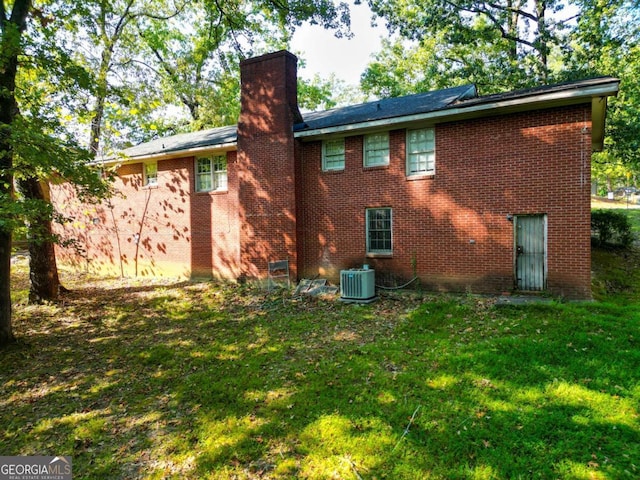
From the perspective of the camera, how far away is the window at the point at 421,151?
400 inches

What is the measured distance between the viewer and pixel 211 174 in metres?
14.0

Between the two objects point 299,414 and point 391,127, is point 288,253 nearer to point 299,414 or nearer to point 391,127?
point 391,127

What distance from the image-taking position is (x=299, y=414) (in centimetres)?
486

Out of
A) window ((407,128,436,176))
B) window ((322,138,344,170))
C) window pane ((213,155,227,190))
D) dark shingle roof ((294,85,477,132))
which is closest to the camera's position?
window ((407,128,436,176))

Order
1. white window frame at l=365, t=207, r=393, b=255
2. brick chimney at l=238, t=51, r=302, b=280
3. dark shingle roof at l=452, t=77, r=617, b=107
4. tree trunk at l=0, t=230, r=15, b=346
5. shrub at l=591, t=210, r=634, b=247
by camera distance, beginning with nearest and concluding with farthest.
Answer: dark shingle roof at l=452, t=77, r=617, b=107 → tree trunk at l=0, t=230, r=15, b=346 → white window frame at l=365, t=207, r=393, b=255 → brick chimney at l=238, t=51, r=302, b=280 → shrub at l=591, t=210, r=634, b=247

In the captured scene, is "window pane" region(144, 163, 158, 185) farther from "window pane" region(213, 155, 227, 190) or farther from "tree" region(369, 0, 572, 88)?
"tree" region(369, 0, 572, 88)

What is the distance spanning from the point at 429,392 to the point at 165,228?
12823 millimetres

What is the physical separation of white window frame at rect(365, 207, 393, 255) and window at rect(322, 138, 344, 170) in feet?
5.91

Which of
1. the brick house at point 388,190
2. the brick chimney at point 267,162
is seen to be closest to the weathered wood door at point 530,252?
the brick house at point 388,190

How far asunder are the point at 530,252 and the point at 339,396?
6.40 m

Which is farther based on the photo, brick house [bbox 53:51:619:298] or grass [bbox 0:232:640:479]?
brick house [bbox 53:51:619:298]

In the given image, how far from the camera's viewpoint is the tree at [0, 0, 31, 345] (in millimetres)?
6480

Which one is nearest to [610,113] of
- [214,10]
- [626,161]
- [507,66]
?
[626,161]

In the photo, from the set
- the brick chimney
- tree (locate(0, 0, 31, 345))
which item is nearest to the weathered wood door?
the brick chimney
